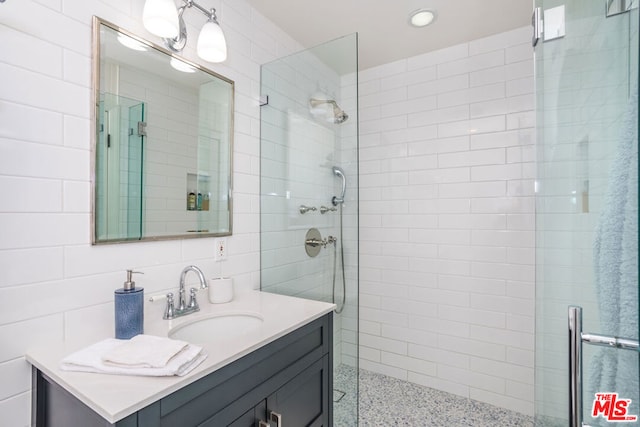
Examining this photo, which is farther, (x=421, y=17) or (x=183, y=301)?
(x=421, y=17)

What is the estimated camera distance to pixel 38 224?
100cm

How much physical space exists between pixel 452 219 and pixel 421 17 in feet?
4.52

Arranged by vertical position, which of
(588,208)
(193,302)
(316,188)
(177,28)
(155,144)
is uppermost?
(177,28)

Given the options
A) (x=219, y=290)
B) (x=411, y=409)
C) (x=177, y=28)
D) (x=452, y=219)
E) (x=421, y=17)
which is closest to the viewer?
(x=177, y=28)

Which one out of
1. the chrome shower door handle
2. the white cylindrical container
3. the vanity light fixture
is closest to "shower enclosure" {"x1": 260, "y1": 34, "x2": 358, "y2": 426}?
the white cylindrical container

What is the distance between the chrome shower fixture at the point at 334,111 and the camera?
1.78 meters

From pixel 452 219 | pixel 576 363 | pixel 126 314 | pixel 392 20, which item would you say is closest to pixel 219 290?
pixel 126 314

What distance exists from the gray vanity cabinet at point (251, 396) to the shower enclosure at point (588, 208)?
0.87m

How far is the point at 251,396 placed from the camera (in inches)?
41.1

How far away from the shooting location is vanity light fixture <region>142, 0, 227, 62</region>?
119 centimetres

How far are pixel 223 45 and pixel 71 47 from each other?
599 mm

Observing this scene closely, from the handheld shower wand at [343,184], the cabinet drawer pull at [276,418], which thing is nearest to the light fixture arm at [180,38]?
the handheld shower wand at [343,184]

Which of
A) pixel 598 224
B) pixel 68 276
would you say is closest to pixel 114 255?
pixel 68 276

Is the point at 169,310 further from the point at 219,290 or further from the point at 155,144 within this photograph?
the point at 155,144
